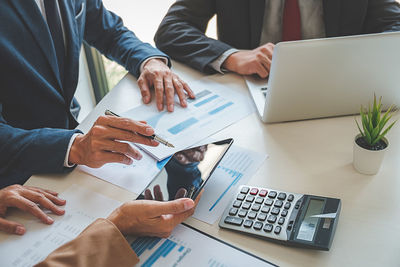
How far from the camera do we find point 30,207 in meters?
0.76

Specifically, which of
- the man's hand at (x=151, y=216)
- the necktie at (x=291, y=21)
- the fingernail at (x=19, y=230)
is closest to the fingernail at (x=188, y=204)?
the man's hand at (x=151, y=216)

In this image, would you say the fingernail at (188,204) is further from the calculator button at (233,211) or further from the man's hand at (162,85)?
the man's hand at (162,85)

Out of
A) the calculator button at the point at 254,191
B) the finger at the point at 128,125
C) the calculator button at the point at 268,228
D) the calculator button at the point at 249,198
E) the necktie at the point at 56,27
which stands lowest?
the calculator button at the point at 268,228

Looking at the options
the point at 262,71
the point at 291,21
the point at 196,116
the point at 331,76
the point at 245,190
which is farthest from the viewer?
the point at 291,21

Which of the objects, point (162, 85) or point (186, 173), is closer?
point (186, 173)

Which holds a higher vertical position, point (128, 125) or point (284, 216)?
point (128, 125)

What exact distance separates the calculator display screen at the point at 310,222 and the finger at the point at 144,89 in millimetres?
605

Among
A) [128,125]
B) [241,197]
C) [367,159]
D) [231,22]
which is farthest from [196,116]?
[231,22]

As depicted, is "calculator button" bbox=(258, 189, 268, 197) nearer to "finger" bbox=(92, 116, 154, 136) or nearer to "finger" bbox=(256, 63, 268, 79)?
"finger" bbox=(92, 116, 154, 136)

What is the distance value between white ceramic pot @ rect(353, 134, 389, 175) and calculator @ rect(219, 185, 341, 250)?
0.14 m

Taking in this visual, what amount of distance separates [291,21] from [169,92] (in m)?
0.62

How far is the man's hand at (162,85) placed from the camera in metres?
1.10

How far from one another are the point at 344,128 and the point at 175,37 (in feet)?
2.30

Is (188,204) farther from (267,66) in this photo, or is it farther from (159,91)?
(267,66)
